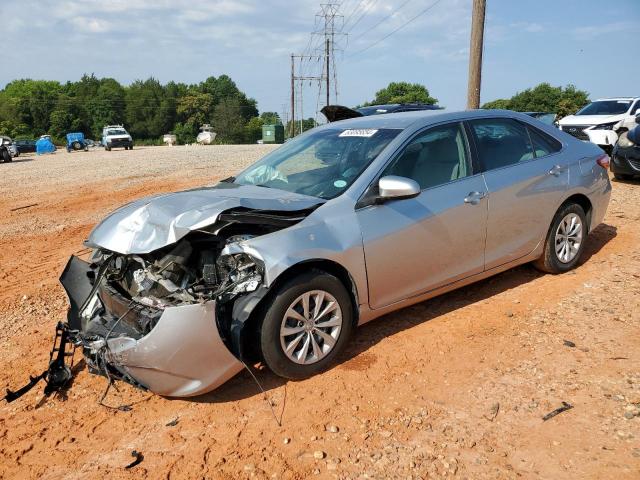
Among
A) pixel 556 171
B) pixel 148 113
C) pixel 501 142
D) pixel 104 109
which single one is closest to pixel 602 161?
pixel 556 171

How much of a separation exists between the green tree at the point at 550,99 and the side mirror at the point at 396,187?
222ft

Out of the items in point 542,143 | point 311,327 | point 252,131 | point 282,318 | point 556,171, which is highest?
point 542,143

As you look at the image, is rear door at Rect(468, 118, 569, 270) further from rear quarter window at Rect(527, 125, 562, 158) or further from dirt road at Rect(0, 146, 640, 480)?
dirt road at Rect(0, 146, 640, 480)

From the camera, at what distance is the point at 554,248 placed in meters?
5.08

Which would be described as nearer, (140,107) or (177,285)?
(177,285)

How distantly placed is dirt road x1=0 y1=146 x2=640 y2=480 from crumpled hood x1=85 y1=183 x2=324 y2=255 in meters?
1.01

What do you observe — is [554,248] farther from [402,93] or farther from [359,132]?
[402,93]

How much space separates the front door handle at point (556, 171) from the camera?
4.91m

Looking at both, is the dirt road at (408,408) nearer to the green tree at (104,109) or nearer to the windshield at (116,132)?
the windshield at (116,132)

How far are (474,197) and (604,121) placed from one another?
514 inches

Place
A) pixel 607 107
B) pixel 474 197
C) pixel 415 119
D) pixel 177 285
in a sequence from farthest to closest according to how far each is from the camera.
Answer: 1. pixel 607 107
2. pixel 415 119
3. pixel 474 197
4. pixel 177 285

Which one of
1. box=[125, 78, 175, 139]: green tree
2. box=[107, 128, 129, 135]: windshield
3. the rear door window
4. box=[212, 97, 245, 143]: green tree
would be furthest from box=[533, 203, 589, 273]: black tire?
box=[125, 78, 175, 139]: green tree

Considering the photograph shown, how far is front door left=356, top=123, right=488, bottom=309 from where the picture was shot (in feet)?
12.4

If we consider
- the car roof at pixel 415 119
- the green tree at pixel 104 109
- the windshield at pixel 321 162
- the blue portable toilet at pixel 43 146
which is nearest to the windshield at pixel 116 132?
the blue portable toilet at pixel 43 146
